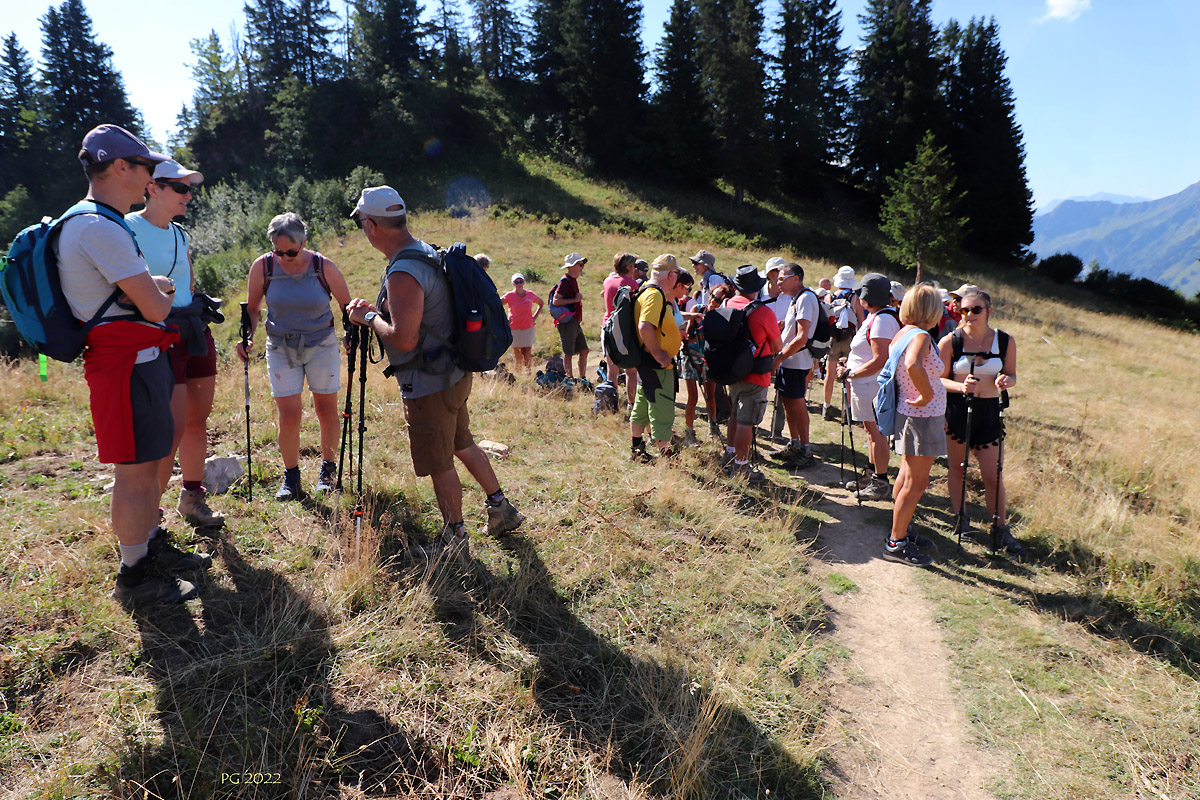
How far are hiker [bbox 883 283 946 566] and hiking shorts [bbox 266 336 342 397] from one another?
403cm

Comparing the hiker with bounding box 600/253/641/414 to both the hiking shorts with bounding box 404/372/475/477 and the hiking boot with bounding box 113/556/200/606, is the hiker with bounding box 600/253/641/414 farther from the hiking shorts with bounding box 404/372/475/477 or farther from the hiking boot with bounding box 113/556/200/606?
the hiking boot with bounding box 113/556/200/606

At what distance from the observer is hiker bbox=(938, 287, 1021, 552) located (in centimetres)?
476

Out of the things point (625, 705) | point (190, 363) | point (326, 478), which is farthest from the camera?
point (326, 478)

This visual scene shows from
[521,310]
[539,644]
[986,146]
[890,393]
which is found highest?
[986,146]

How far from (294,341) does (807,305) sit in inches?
193

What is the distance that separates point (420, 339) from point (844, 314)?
247 inches

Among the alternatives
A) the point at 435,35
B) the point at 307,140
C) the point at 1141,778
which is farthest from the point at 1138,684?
the point at 435,35

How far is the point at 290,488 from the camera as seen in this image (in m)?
4.43

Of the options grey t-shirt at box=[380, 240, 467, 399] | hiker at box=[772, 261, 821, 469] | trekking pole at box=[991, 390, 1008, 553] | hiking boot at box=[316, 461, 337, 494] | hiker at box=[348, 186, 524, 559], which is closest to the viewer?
hiker at box=[348, 186, 524, 559]

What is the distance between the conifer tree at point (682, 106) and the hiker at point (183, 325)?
4079 cm

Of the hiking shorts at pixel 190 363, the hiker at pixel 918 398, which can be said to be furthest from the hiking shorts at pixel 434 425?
the hiker at pixel 918 398

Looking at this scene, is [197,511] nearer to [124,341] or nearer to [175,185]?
[124,341]

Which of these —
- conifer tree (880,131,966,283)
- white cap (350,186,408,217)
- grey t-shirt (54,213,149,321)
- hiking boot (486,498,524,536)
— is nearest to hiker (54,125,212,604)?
grey t-shirt (54,213,149,321)

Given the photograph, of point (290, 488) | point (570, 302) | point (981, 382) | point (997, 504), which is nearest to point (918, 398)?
point (981, 382)
